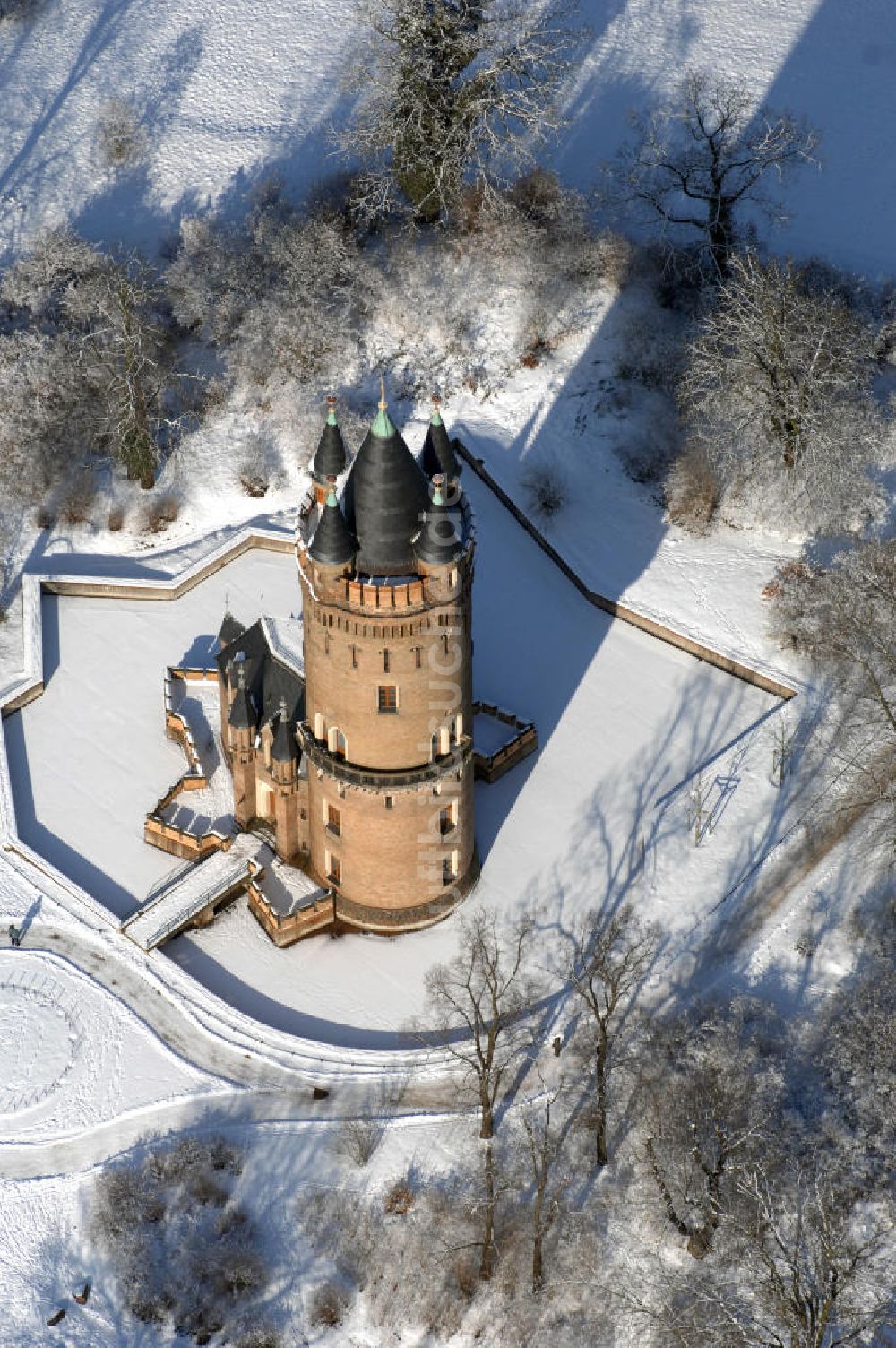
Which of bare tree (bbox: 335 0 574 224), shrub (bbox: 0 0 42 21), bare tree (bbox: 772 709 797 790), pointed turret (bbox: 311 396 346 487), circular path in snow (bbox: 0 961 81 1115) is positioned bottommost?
circular path in snow (bbox: 0 961 81 1115)

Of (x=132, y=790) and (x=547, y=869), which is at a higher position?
(x=547, y=869)

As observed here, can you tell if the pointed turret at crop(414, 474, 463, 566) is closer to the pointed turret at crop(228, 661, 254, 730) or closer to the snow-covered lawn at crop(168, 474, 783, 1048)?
the pointed turret at crop(228, 661, 254, 730)

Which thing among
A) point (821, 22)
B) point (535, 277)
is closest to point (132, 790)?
point (535, 277)

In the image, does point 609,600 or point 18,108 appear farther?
point 18,108

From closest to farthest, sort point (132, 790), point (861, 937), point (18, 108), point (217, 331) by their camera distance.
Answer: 1. point (861, 937)
2. point (132, 790)
3. point (217, 331)
4. point (18, 108)

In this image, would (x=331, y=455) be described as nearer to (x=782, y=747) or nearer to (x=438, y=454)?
(x=438, y=454)

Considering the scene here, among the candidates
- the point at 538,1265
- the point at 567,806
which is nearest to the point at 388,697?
the point at 567,806

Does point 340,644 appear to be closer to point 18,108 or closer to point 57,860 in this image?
point 57,860

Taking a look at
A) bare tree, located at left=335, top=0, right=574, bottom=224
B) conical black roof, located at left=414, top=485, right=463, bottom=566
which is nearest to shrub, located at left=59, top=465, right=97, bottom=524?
bare tree, located at left=335, top=0, right=574, bottom=224
